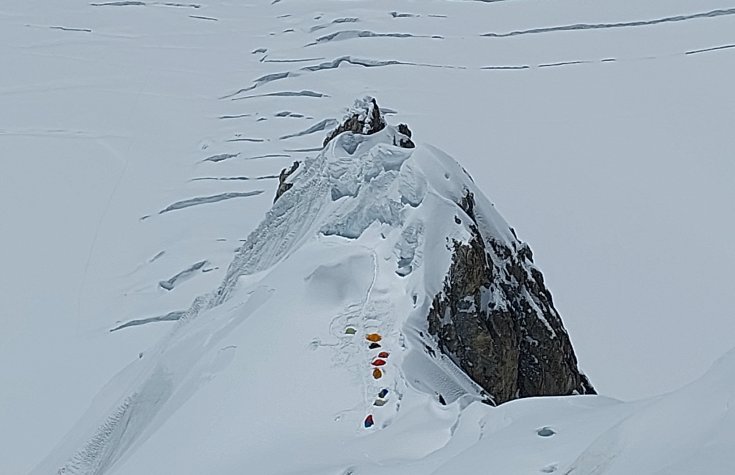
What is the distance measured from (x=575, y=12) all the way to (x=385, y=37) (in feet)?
7.93

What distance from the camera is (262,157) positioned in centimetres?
929

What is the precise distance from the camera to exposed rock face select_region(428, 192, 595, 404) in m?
3.35

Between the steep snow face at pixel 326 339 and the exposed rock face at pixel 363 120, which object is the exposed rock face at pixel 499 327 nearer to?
the steep snow face at pixel 326 339

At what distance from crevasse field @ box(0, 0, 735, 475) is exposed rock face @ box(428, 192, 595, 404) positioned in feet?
0.35

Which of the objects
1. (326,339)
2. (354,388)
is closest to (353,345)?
(326,339)

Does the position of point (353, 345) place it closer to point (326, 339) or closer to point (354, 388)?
point (326, 339)

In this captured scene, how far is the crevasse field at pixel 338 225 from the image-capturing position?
2.72 metres

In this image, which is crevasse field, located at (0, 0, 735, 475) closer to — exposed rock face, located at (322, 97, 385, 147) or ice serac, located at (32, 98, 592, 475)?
ice serac, located at (32, 98, 592, 475)

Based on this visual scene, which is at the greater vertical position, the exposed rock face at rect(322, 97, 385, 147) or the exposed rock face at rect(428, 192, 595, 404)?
the exposed rock face at rect(322, 97, 385, 147)

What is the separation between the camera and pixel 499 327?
3473mm

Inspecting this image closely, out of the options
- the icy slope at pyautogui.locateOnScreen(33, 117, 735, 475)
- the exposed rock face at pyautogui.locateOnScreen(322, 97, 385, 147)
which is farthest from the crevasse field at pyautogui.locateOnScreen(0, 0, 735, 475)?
the exposed rock face at pyautogui.locateOnScreen(322, 97, 385, 147)

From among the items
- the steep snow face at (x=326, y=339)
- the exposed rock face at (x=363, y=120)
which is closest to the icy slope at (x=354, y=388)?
the steep snow face at (x=326, y=339)

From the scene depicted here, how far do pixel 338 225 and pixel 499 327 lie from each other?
2.57 feet

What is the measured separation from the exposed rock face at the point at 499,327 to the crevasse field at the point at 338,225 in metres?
0.11
